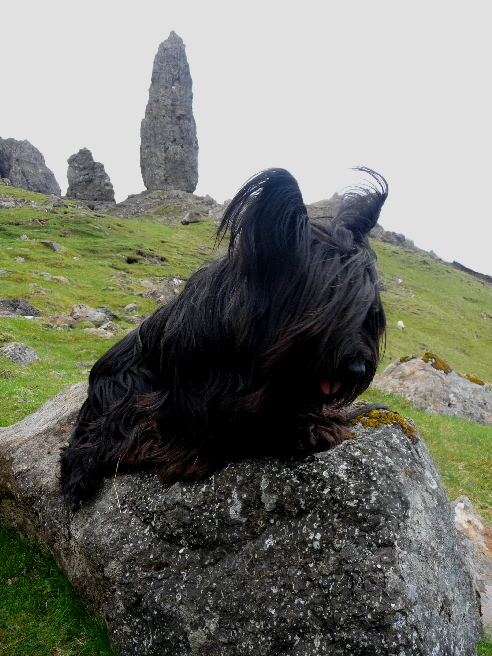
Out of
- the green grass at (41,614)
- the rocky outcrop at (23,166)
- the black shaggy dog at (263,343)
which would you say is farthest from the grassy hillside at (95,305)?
the rocky outcrop at (23,166)

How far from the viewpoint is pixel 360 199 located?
3477 mm

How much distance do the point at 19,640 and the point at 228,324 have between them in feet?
10.5

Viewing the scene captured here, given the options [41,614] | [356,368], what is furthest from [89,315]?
[356,368]

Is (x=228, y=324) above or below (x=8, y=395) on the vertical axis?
above

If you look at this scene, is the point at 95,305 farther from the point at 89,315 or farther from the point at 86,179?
the point at 86,179

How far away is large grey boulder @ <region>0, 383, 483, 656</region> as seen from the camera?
10.6ft

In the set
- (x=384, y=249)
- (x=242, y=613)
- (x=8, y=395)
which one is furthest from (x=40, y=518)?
(x=384, y=249)

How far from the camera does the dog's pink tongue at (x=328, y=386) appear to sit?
2.97 m

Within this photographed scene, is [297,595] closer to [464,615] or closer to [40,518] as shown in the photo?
[464,615]

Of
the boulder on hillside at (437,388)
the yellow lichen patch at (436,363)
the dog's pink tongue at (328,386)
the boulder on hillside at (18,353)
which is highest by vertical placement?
the dog's pink tongue at (328,386)

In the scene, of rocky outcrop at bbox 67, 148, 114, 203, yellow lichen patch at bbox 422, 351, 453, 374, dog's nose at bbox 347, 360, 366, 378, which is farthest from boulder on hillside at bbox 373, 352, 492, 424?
rocky outcrop at bbox 67, 148, 114, 203

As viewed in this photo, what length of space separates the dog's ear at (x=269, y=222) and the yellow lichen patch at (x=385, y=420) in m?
1.80

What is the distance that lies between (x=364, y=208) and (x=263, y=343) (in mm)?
1304

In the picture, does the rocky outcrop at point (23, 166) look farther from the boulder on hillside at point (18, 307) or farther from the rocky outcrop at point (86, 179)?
the boulder on hillside at point (18, 307)
